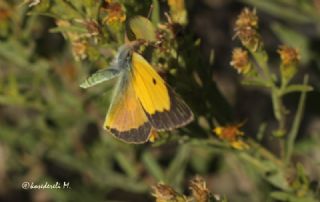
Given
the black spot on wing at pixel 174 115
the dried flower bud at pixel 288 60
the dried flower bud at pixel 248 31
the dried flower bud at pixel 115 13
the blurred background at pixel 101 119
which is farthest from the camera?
the blurred background at pixel 101 119

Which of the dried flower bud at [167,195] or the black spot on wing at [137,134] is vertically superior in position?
the black spot on wing at [137,134]

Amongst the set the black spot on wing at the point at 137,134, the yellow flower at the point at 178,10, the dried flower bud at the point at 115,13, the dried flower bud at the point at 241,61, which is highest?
the dried flower bud at the point at 115,13

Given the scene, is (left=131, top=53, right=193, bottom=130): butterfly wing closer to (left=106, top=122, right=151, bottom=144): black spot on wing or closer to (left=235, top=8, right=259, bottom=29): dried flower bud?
(left=106, top=122, right=151, bottom=144): black spot on wing

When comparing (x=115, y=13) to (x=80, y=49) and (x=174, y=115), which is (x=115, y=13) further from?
(x=174, y=115)

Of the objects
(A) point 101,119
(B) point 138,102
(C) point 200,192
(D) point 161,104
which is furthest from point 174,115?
(A) point 101,119

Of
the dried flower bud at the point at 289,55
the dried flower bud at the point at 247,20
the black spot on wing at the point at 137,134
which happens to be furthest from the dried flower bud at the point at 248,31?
the black spot on wing at the point at 137,134

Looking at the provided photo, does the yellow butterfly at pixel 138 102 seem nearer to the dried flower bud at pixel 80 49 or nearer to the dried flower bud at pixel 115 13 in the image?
the dried flower bud at pixel 115 13

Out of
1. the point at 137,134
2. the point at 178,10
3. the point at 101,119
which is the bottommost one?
the point at 101,119

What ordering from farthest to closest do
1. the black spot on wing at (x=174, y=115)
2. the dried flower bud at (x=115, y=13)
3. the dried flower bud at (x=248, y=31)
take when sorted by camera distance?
1. the dried flower bud at (x=248, y=31)
2. the dried flower bud at (x=115, y=13)
3. the black spot on wing at (x=174, y=115)

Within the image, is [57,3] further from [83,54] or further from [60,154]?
[60,154]

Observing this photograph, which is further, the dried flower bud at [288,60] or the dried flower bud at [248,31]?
the dried flower bud at [288,60]
